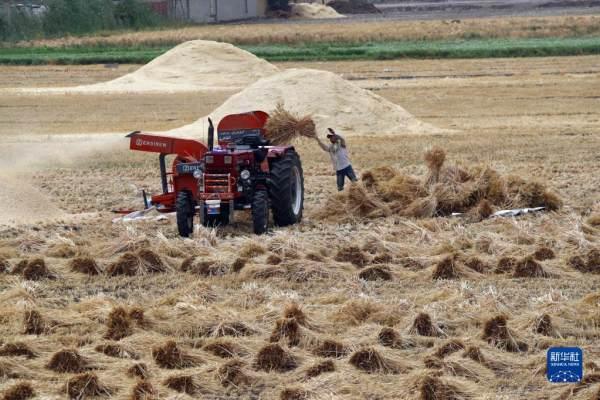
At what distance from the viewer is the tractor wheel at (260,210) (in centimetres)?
1762

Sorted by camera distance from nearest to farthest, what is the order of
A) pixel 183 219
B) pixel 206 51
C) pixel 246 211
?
pixel 183 219
pixel 246 211
pixel 206 51

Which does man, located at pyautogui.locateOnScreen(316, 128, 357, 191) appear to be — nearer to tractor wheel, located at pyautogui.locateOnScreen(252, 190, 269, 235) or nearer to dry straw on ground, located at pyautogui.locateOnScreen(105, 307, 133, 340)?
tractor wheel, located at pyautogui.locateOnScreen(252, 190, 269, 235)

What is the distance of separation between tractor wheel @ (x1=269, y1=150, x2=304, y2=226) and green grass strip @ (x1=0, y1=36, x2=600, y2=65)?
36.9m

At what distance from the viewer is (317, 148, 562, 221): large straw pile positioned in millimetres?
19312

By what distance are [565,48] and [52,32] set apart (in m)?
34.3

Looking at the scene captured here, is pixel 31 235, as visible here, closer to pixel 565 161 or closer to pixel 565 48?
pixel 565 161

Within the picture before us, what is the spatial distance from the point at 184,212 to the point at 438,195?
14.7 feet

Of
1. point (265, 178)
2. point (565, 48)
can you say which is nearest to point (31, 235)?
point (265, 178)

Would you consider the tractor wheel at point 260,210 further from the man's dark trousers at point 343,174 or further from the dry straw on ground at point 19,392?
the dry straw on ground at point 19,392

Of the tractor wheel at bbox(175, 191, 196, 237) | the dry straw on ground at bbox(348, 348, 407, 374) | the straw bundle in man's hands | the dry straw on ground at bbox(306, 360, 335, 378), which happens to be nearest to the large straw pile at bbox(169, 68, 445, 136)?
the straw bundle in man's hands

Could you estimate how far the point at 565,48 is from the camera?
55.0 meters

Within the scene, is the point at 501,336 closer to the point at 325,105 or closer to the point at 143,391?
the point at 143,391

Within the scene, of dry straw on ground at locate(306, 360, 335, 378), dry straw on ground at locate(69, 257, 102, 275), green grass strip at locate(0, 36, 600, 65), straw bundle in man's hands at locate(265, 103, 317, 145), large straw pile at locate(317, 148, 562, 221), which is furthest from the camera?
green grass strip at locate(0, 36, 600, 65)
